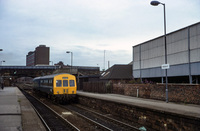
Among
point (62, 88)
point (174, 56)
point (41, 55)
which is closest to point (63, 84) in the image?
point (62, 88)

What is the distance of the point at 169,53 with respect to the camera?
1117 inches

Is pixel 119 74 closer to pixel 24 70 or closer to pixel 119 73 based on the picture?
pixel 119 73

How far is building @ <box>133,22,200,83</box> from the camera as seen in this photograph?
2409cm

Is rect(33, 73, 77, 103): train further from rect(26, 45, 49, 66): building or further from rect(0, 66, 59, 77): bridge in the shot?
rect(26, 45, 49, 66): building

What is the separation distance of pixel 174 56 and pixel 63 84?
14609 mm

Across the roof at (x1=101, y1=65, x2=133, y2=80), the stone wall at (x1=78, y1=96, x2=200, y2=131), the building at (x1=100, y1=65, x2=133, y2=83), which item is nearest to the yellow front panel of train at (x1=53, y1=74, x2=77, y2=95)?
the stone wall at (x1=78, y1=96, x2=200, y2=131)

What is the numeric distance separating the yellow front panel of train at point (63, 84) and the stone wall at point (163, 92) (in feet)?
22.3

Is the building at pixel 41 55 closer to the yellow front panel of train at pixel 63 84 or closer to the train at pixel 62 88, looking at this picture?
the train at pixel 62 88

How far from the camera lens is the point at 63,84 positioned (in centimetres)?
2217

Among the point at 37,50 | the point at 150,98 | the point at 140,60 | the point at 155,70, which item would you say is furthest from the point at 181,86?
the point at 37,50

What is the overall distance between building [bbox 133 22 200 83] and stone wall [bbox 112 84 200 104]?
19.6 feet

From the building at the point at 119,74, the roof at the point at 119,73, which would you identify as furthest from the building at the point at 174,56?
the roof at the point at 119,73

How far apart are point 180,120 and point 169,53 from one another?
2016 cm

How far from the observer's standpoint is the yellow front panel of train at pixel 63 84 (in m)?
21.7
